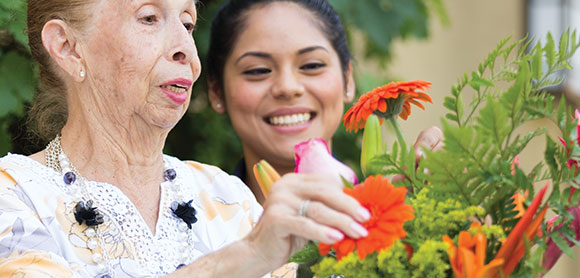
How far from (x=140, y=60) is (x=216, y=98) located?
0.99 meters

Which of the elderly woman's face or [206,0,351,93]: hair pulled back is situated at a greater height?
[206,0,351,93]: hair pulled back

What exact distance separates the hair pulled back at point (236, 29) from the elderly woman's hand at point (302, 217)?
52.9 inches

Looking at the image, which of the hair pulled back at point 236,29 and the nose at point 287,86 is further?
the hair pulled back at point 236,29

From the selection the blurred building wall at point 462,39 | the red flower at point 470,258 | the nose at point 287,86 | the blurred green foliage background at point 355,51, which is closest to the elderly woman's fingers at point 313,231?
the red flower at point 470,258

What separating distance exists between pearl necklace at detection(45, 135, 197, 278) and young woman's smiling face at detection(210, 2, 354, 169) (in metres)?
0.70

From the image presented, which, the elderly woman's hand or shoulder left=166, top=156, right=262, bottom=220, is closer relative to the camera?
the elderly woman's hand

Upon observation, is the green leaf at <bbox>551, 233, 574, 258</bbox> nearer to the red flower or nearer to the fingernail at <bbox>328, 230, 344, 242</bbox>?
the red flower

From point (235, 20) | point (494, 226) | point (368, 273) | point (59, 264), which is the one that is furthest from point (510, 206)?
point (235, 20)

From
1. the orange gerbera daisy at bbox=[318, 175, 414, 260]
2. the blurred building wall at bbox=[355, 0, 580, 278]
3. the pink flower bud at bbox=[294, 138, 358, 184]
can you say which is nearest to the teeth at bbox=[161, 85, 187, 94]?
the pink flower bud at bbox=[294, 138, 358, 184]

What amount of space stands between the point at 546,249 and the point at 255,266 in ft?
1.32

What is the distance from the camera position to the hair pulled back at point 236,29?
2.41 meters

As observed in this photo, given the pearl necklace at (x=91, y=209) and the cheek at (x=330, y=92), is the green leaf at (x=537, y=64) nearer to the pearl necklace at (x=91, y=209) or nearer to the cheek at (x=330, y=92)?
the pearl necklace at (x=91, y=209)

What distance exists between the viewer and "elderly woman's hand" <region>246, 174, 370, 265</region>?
39.6 inches

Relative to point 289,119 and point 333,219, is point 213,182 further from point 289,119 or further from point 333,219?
point 333,219
